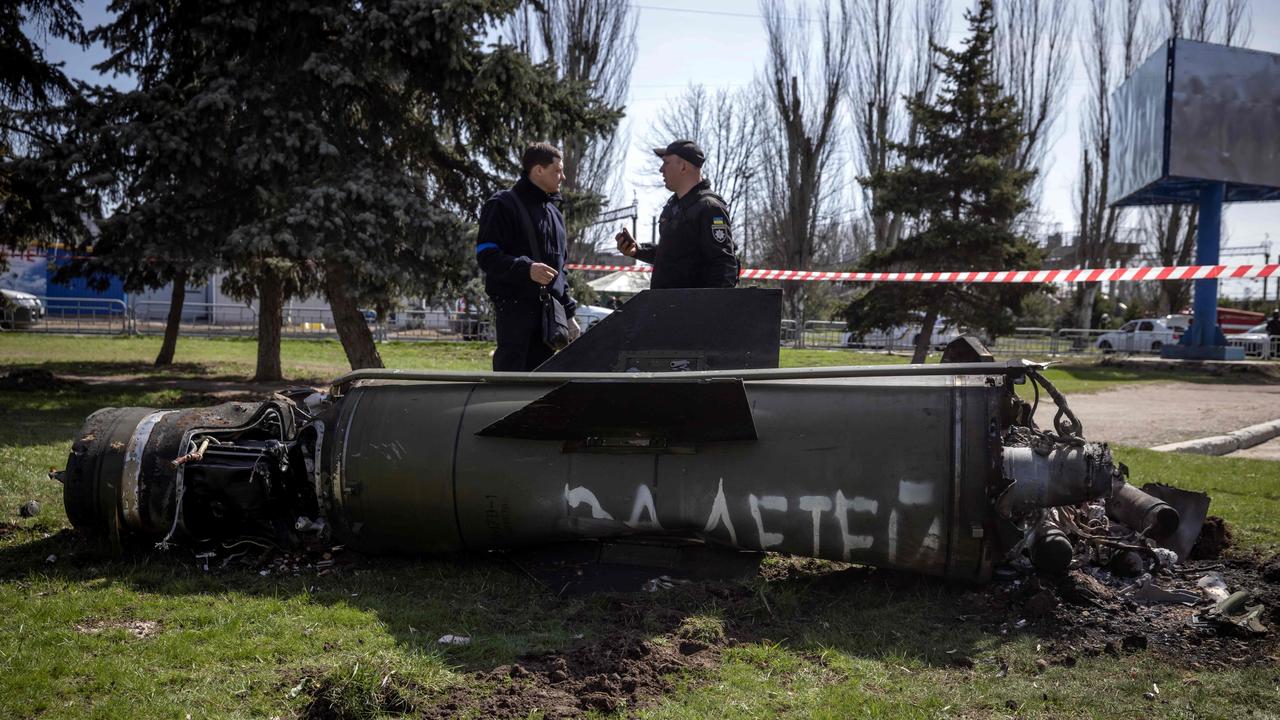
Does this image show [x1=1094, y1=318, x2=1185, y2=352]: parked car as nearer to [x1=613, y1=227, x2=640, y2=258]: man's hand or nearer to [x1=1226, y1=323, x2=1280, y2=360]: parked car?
[x1=1226, y1=323, x2=1280, y2=360]: parked car

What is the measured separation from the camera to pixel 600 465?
3.89 metres

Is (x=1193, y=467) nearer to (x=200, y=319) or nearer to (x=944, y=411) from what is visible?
(x=944, y=411)

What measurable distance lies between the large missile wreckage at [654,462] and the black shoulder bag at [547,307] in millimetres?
647

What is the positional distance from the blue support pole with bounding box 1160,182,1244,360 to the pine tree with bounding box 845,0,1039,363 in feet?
16.7

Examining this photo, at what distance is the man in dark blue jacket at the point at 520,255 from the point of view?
5.01 m

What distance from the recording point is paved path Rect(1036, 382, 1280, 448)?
351 inches

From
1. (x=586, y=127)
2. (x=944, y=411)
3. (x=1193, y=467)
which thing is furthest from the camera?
(x=586, y=127)

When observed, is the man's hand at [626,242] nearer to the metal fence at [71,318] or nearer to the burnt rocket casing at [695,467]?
the burnt rocket casing at [695,467]

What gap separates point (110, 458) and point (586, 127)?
24.5 ft

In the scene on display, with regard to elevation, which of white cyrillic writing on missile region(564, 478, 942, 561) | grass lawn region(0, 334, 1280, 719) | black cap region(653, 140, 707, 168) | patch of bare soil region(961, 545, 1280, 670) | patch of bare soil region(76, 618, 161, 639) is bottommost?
patch of bare soil region(76, 618, 161, 639)

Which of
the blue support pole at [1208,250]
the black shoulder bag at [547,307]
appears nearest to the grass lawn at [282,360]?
the blue support pole at [1208,250]

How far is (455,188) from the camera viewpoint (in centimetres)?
1123

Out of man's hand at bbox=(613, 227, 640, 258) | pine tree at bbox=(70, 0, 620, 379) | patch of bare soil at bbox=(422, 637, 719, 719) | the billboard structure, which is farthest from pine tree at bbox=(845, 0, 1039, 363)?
patch of bare soil at bbox=(422, 637, 719, 719)

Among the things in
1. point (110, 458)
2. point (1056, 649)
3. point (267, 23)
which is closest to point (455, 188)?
point (267, 23)
